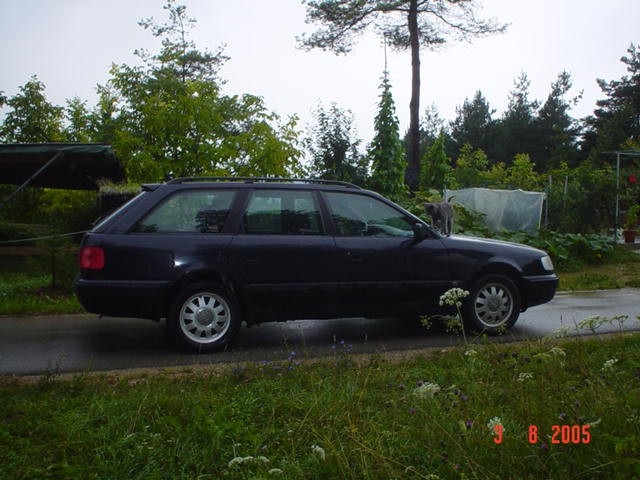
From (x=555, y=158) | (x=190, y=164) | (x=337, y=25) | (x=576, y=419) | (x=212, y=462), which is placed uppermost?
(x=337, y=25)

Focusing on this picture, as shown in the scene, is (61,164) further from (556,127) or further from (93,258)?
(556,127)

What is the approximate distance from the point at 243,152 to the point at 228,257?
28.6ft

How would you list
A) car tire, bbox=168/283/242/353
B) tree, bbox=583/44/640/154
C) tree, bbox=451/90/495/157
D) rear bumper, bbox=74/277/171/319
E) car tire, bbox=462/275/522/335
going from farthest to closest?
tree, bbox=451/90/495/157, tree, bbox=583/44/640/154, car tire, bbox=462/275/522/335, car tire, bbox=168/283/242/353, rear bumper, bbox=74/277/171/319

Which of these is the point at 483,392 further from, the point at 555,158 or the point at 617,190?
the point at 555,158

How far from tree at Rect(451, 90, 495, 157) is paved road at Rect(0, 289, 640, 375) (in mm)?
58146

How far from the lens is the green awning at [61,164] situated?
35.3 ft

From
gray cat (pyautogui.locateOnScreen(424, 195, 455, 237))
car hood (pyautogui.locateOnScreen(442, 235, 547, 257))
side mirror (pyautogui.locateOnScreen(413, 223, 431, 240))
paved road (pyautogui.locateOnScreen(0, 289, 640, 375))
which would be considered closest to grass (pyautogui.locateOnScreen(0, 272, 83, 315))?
paved road (pyautogui.locateOnScreen(0, 289, 640, 375))

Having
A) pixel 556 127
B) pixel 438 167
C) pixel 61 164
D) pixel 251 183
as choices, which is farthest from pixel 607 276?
pixel 556 127

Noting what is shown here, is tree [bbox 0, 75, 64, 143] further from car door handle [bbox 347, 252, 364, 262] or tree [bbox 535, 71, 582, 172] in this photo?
tree [bbox 535, 71, 582, 172]

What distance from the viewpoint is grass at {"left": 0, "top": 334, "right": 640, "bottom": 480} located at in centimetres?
262

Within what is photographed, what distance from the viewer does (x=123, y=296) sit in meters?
5.61

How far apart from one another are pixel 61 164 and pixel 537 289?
32.3 ft

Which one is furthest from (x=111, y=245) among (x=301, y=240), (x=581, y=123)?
(x=581, y=123)

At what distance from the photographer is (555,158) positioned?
52.9 m
